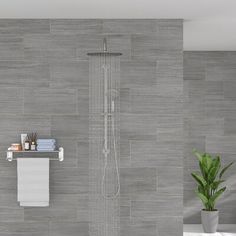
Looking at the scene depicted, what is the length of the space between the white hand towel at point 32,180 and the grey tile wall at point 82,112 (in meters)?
0.16

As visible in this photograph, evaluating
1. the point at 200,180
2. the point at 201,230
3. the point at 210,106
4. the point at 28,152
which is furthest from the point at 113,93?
the point at 201,230

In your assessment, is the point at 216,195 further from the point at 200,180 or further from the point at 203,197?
the point at 200,180

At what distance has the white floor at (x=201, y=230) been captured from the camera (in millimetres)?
7800

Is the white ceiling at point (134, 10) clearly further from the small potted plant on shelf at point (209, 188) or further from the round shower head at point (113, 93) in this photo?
the small potted plant on shelf at point (209, 188)

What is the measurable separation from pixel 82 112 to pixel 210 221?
10.1 feet

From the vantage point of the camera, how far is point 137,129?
5730 millimetres

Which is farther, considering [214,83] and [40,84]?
[214,83]

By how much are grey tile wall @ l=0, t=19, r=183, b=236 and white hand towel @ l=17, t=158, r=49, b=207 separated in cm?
16

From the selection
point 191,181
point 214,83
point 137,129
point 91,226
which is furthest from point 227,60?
point 91,226

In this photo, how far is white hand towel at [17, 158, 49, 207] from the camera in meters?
5.55

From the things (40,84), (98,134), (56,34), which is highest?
(56,34)

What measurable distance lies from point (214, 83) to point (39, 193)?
3.74 meters

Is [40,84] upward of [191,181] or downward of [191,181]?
upward

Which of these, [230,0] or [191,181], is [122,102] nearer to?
[230,0]
